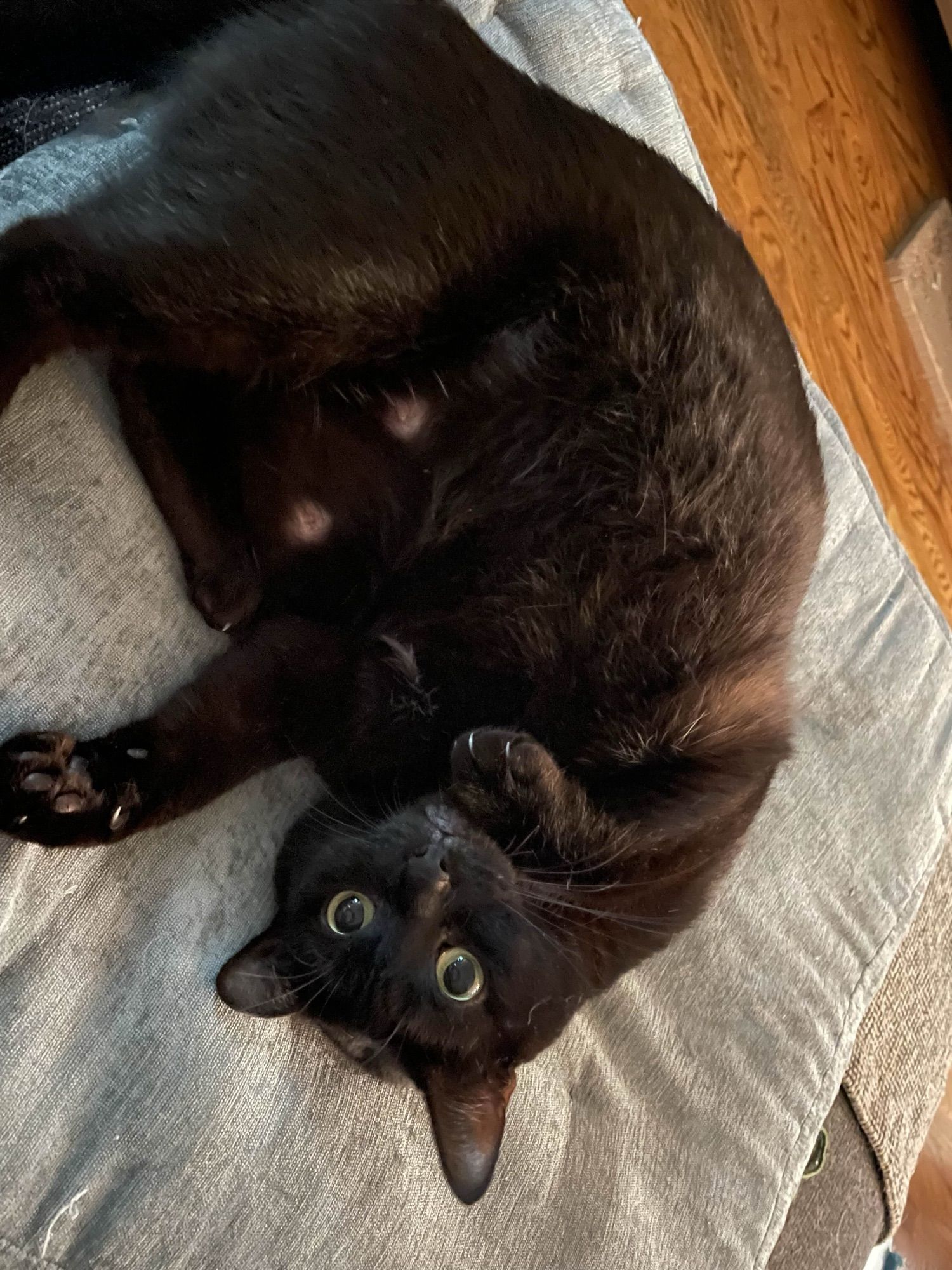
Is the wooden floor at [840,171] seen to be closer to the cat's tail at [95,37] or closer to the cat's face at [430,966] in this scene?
the cat's tail at [95,37]

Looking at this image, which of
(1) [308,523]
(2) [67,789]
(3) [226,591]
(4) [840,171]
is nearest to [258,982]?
(2) [67,789]

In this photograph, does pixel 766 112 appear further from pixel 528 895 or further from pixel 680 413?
pixel 528 895

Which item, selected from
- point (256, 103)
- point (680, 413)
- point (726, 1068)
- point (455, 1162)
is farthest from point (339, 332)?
point (726, 1068)

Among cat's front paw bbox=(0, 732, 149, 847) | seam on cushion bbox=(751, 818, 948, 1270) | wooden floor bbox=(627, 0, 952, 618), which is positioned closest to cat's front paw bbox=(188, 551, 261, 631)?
cat's front paw bbox=(0, 732, 149, 847)

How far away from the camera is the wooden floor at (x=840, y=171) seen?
7.07 ft

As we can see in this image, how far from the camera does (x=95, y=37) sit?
1013mm

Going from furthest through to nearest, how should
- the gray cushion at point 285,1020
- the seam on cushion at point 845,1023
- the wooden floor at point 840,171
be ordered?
the wooden floor at point 840,171 < the seam on cushion at point 845,1023 < the gray cushion at point 285,1020

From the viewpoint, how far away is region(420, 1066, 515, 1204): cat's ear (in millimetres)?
1049

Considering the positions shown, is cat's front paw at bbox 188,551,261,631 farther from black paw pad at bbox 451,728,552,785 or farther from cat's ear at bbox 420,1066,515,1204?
cat's ear at bbox 420,1066,515,1204

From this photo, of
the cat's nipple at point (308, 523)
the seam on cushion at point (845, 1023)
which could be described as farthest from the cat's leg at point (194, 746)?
the seam on cushion at point (845, 1023)

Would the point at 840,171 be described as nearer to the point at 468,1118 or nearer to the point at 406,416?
the point at 406,416

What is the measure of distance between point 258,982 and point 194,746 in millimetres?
280

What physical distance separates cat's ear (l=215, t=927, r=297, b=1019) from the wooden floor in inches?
73.6

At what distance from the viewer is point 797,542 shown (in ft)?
4.07
